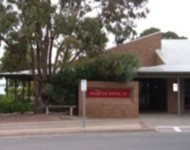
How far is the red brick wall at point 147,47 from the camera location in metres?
41.1

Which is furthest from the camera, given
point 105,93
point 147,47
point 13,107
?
point 147,47

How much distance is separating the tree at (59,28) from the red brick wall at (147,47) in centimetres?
687

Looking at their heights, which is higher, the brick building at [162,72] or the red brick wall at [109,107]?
the brick building at [162,72]

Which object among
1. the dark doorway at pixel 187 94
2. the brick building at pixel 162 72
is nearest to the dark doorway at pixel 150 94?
the brick building at pixel 162 72

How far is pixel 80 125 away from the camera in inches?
1078

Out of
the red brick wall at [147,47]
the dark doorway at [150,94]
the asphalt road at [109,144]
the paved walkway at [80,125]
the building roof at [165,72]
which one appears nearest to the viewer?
the asphalt road at [109,144]

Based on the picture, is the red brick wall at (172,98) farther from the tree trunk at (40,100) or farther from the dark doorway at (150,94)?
the tree trunk at (40,100)

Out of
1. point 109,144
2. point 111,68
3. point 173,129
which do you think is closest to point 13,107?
point 111,68

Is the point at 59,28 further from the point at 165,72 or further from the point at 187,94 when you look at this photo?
the point at 187,94

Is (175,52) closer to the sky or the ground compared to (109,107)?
closer to the sky

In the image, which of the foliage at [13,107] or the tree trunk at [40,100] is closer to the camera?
the tree trunk at [40,100]

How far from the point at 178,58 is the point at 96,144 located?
2204 cm

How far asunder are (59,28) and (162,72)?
7200 mm

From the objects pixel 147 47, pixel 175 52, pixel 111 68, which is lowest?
pixel 111 68
